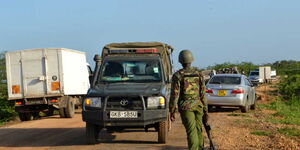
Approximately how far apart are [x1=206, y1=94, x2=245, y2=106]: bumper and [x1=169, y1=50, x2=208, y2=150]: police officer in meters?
9.00

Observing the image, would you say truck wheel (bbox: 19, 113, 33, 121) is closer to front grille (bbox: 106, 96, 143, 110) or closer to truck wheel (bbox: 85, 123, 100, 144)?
truck wheel (bbox: 85, 123, 100, 144)

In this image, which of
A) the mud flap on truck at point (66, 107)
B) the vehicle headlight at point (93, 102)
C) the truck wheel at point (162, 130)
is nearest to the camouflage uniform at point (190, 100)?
the truck wheel at point (162, 130)

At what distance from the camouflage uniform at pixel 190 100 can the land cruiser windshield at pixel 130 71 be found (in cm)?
271

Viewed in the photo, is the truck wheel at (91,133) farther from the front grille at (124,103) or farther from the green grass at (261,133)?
the green grass at (261,133)

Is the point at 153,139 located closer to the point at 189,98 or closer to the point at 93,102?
the point at 93,102

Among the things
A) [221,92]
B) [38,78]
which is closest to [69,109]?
[38,78]

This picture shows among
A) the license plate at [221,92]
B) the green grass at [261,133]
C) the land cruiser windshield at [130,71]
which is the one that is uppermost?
the land cruiser windshield at [130,71]

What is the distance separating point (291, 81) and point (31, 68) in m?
21.9

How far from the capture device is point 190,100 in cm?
689

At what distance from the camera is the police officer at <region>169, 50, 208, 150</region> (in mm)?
6770

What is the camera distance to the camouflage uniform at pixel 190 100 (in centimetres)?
676

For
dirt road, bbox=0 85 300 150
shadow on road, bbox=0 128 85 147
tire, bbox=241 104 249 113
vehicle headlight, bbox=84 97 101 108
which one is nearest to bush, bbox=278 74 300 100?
tire, bbox=241 104 249 113

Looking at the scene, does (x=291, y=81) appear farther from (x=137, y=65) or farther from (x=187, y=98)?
(x=187, y=98)

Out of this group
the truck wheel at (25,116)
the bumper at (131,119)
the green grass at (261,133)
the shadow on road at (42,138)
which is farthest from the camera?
the truck wheel at (25,116)
